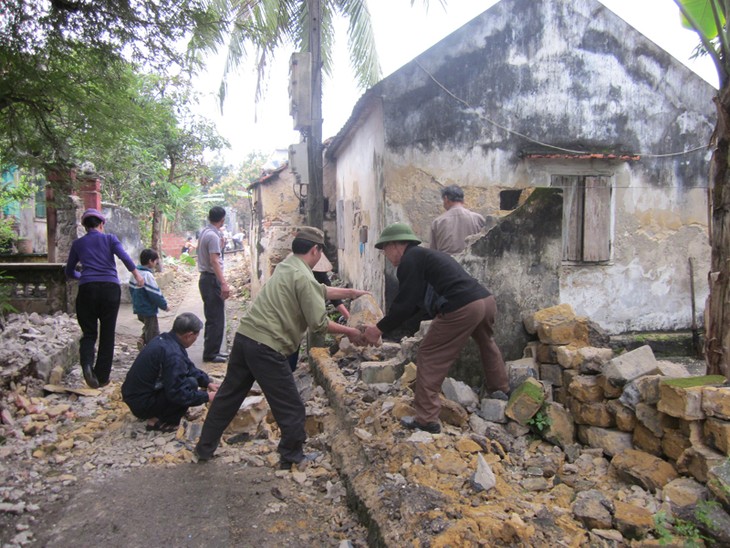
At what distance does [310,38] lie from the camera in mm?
7957

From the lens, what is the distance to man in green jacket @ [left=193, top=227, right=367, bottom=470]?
396 cm

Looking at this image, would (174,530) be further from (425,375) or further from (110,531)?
(425,375)

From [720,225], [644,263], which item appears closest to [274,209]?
[644,263]

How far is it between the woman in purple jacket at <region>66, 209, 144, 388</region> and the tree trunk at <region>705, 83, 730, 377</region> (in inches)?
212

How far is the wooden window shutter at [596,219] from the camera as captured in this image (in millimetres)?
8766

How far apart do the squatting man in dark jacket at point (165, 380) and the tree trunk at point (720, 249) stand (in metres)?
3.95

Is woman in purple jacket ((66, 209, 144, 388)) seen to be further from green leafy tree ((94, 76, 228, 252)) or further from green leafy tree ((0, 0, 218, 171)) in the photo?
green leafy tree ((94, 76, 228, 252))

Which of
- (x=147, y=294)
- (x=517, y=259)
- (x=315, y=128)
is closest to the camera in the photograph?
(x=517, y=259)

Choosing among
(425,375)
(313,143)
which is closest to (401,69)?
(313,143)

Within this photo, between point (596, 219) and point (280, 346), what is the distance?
261 inches

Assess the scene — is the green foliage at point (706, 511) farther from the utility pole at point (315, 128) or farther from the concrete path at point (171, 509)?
the utility pole at point (315, 128)

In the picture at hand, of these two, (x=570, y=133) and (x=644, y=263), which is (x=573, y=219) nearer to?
(x=570, y=133)

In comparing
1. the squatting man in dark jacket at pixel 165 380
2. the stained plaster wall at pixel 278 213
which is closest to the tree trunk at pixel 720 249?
the squatting man in dark jacket at pixel 165 380

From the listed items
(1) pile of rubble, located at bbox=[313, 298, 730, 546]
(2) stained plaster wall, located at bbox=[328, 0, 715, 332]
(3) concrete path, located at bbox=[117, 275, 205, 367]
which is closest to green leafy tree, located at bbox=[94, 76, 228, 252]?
(3) concrete path, located at bbox=[117, 275, 205, 367]
